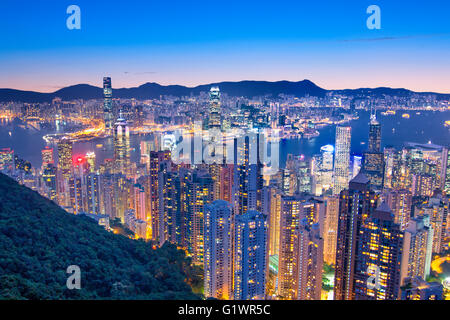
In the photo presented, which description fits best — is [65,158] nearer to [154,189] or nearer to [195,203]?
[154,189]

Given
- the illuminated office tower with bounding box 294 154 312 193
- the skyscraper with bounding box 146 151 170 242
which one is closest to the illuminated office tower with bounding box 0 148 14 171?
the skyscraper with bounding box 146 151 170 242

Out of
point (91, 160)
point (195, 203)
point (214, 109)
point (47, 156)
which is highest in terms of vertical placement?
point (214, 109)

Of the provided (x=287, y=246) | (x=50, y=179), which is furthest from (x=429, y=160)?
(x=50, y=179)

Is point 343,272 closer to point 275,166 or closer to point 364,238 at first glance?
point 364,238

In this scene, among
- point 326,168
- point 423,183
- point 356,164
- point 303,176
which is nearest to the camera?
point 423,183

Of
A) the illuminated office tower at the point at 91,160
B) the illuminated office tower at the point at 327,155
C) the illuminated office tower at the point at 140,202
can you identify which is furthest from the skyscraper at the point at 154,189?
the illuminated office tower at the point at 327,155
